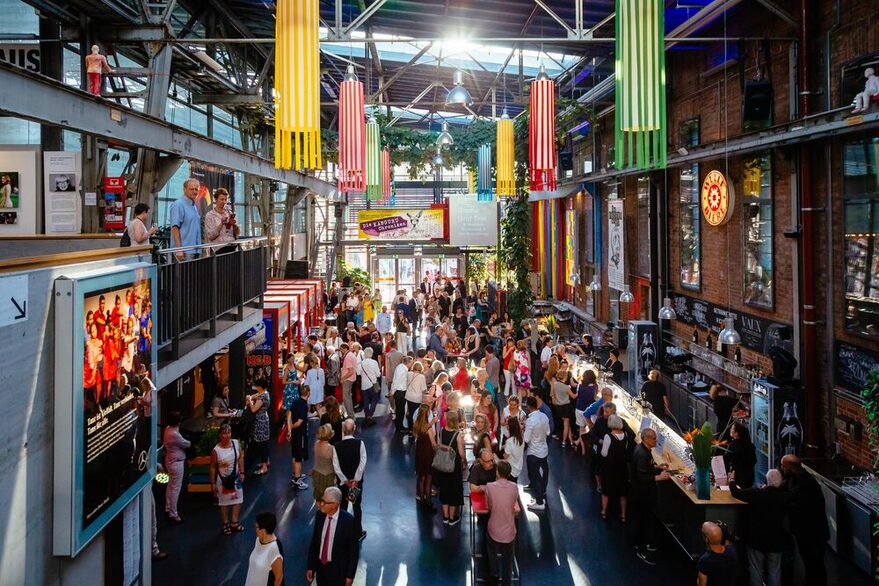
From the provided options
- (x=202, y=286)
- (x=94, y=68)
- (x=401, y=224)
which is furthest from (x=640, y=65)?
(x=401, y=224)

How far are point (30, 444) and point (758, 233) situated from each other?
9843 millimetres

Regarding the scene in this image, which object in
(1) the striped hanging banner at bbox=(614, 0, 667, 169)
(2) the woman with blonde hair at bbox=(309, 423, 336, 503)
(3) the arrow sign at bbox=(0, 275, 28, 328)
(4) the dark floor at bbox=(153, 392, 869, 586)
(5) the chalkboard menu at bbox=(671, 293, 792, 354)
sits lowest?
(4) the dark floor at bbox=(153, 392, 869, 586)

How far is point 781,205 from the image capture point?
9.77 meters

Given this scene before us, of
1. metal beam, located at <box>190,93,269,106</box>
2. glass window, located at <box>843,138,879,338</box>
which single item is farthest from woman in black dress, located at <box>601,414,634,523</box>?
metal beam, located at <box>190,93,269,106</box>

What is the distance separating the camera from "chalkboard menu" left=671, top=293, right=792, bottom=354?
1000cm

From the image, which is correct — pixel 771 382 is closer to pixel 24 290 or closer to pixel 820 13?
pixel 820 13

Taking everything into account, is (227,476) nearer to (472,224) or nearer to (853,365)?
(853,365)

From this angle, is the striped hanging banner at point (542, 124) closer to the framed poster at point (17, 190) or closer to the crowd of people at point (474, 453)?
the crowd of people at point (474, 453)

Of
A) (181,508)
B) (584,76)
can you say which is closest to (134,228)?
(181,508)

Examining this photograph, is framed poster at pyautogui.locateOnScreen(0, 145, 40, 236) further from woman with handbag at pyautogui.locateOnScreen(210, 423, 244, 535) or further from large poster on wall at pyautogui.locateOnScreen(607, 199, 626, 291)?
large poster on wall at pyautogui.locateOnScreen(607, 199, 626, 291)

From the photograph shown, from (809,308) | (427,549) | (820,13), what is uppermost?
(820,13)

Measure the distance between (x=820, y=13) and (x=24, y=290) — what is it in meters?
9.08

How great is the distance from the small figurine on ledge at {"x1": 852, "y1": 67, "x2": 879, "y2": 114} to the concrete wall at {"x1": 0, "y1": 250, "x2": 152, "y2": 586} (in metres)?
7.04

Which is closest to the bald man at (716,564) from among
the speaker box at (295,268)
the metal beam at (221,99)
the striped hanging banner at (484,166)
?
the metal beam at (221,99)
